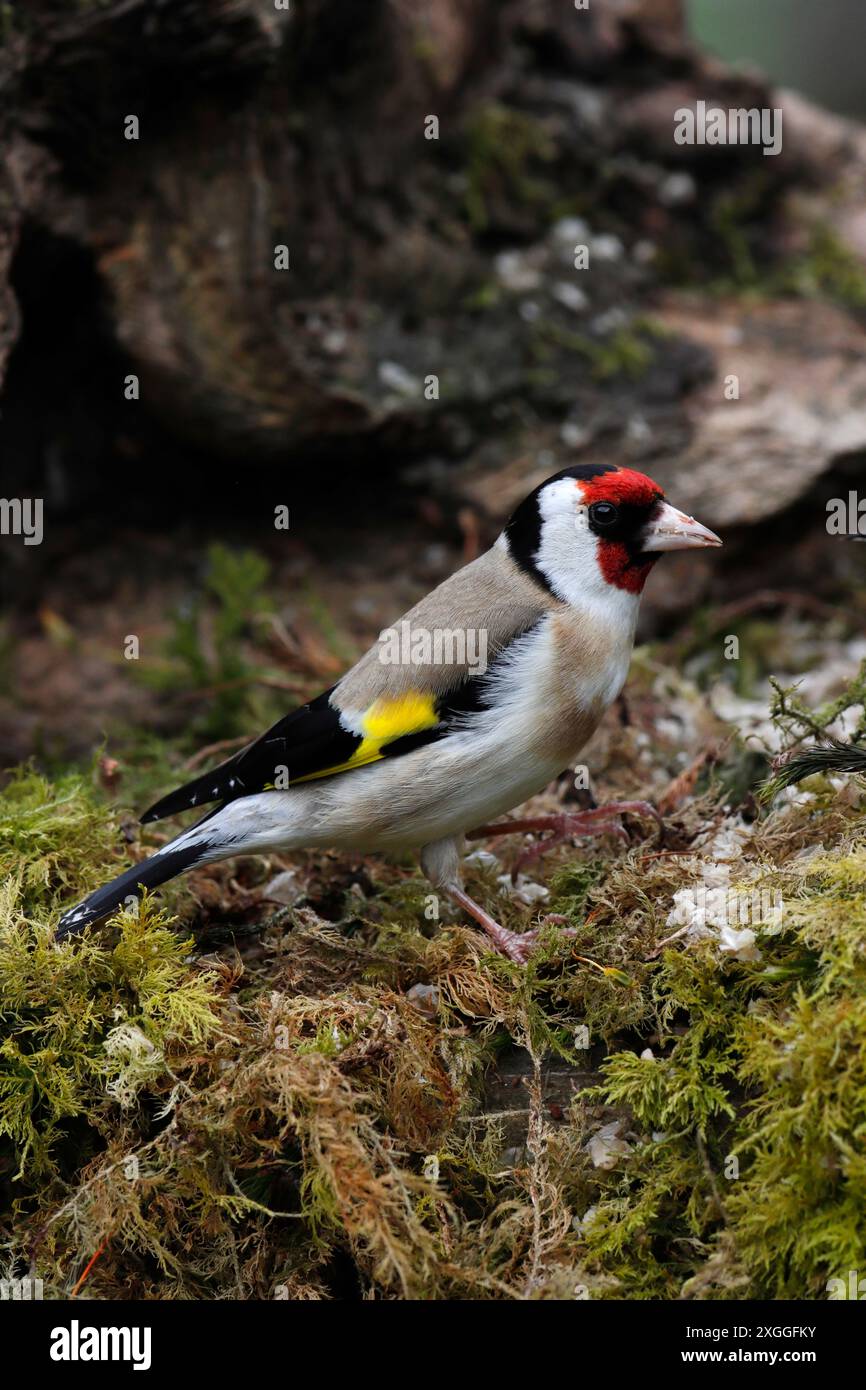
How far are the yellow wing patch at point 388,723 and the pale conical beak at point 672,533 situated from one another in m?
0.88

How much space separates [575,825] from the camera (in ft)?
14.2

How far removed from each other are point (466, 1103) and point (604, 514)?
1.85 metres

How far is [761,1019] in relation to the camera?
10.3 ft

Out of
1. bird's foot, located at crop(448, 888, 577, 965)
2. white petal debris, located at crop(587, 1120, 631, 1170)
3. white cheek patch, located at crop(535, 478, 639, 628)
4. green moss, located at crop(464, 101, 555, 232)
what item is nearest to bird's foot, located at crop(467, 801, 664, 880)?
bird's foot, located at crop(448, 888, 577, 965)

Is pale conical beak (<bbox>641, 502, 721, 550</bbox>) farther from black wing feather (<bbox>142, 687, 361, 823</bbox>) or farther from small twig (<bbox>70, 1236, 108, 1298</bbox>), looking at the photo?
small twig (<bbox>70, 1236, 108, 1298</bbox>)

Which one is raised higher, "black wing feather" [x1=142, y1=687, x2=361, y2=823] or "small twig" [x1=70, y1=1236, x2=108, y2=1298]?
"black wing feather" [x1=142, y1=687, x2=361, y2=823]

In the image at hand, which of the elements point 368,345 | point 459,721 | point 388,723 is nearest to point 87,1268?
point 388,723

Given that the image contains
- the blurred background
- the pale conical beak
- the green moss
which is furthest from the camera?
the green moss

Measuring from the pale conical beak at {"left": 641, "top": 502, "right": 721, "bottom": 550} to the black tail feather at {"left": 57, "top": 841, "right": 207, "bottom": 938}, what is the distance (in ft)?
5.56

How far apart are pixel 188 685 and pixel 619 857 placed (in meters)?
2.65

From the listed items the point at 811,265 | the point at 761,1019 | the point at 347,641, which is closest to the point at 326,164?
the point at 347,641

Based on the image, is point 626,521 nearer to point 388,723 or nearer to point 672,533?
point 672,533

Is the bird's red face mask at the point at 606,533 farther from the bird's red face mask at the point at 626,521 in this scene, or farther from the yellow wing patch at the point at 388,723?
the yellow wing patch at the point at 388,723

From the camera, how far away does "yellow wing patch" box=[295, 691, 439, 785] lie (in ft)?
12.9
